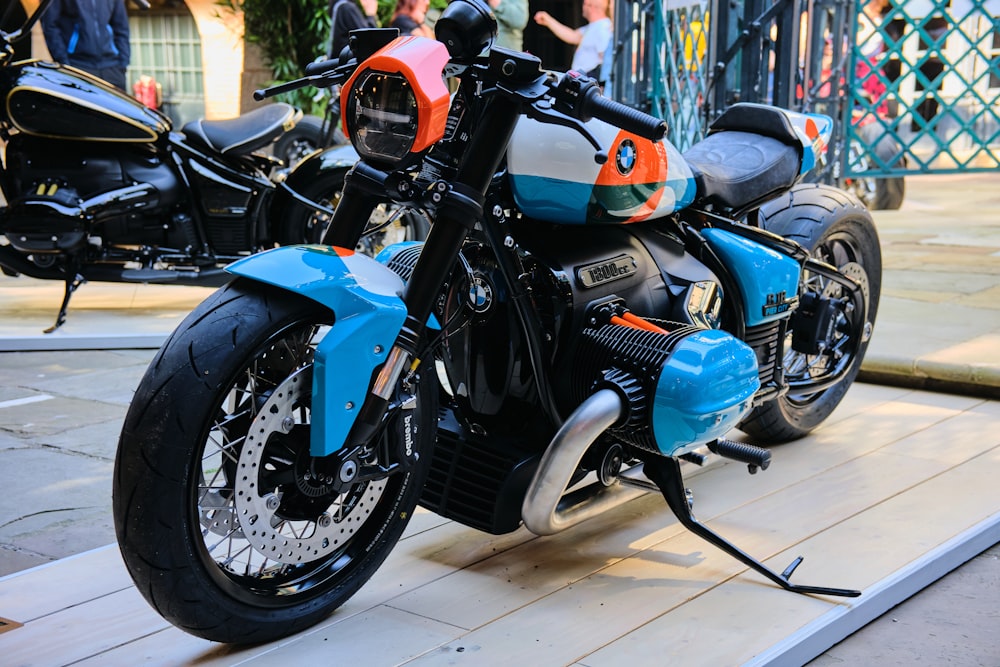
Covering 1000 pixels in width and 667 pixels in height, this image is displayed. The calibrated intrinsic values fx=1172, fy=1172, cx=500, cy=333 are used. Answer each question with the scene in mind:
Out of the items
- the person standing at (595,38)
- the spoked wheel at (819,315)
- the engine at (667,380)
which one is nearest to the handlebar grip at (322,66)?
the engine at (667,380)

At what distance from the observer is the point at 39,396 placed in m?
4.37

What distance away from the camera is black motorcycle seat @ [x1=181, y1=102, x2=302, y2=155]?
5.69 m

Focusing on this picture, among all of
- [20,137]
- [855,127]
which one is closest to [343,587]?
[20,137]

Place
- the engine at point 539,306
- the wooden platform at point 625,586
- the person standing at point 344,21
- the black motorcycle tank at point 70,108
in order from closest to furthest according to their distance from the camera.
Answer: the wooden platform at point 625,586 → the engine at point 539,306 → the black motorcycle tank at point 70,108 → the person standing at point 344,21

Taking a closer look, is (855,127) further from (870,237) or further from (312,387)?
(312,387)

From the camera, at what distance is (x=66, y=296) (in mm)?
5320

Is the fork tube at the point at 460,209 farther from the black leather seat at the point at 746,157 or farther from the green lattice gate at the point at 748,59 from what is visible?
the green lattice gate at the point at 748,59

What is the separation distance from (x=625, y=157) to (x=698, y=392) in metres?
0.55

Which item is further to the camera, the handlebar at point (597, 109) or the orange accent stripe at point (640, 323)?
the orange accent stripe at point (640, 323)

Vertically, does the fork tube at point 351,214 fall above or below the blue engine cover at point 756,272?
above

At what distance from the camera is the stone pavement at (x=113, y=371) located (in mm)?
2869

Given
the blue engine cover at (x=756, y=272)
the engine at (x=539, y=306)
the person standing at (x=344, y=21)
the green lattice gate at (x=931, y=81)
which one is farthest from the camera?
the green lattice gate at (x=931, y=81)

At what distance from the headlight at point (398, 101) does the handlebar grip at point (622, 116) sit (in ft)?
0.89

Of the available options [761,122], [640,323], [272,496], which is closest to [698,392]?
[640,323]
